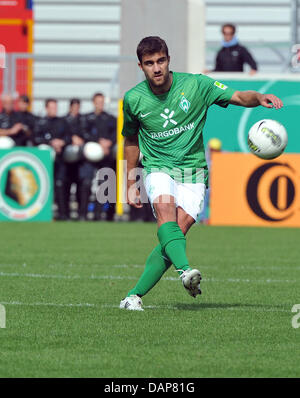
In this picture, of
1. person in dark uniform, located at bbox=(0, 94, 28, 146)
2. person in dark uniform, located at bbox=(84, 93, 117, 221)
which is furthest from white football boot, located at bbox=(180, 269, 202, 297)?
person in dark uniform, located at bbox=(0, 94, 28, 146)

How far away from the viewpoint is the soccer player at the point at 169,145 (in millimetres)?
8180

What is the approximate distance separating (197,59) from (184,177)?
46.5ft

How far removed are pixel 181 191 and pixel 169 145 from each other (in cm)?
36

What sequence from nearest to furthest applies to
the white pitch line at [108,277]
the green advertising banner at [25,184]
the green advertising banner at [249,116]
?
1. the white pitch line at [108,277]
2. the green advertising banner at [25,184]
3. the green advertising banner at [249,116]

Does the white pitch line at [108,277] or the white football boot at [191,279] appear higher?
the white football boot at [191,279]

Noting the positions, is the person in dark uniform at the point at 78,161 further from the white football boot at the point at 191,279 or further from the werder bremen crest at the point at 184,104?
the white football boot at the point at 191,279

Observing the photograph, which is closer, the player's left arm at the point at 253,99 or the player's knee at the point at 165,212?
the player's left arm at the point at 253,99

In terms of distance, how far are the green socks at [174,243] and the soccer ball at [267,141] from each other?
2.74ft

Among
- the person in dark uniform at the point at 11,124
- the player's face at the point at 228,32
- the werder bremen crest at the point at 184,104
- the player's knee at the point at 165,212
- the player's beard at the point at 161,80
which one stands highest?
the player's face at the point at 228,32

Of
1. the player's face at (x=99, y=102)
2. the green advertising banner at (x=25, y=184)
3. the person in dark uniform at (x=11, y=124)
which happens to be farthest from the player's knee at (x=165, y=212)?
the person in dark uniform at (x=11, y=124)

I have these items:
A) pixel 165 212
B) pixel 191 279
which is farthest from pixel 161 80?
pixel 191 279

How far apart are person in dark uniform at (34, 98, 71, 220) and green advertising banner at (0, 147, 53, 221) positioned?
0.63 metres

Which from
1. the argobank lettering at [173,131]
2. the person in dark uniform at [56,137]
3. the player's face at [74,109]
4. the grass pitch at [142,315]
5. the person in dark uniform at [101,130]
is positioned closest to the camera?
the grass pitch at [142,315]

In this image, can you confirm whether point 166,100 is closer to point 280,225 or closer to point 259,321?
point 259,321
